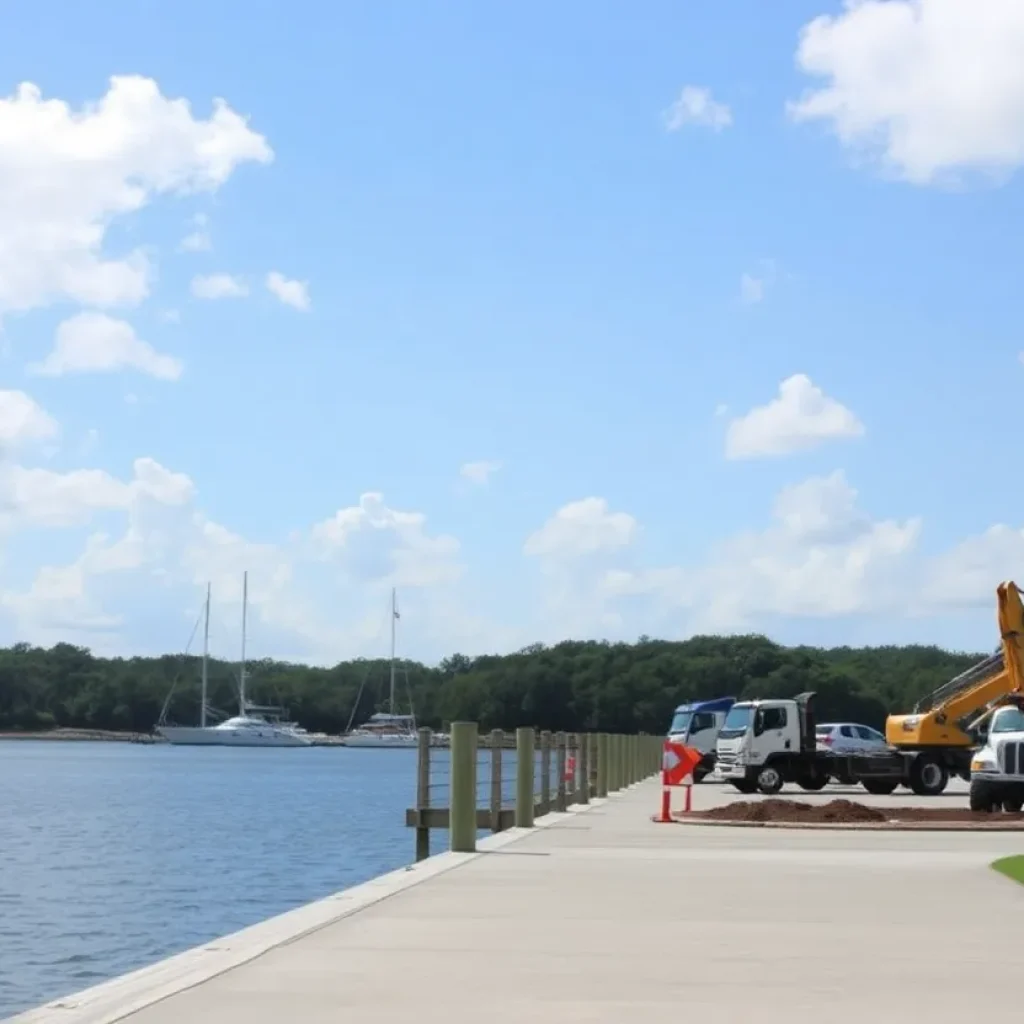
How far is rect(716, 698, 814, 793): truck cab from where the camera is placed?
4566cm

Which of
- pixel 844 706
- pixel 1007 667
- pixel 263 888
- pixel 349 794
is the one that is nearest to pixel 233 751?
pixel 844 706

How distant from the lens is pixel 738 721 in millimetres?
46875

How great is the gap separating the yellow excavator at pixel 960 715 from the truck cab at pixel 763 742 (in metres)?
2.99

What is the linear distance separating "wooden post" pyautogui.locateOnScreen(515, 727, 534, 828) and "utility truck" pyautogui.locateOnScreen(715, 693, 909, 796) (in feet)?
63.7

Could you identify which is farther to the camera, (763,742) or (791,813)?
(763,742)

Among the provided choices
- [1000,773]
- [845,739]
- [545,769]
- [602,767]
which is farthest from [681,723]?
[545,769]

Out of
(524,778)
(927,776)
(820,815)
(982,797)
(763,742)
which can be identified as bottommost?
(820,815)

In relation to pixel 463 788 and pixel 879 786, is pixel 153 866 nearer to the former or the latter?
pixel 463 788

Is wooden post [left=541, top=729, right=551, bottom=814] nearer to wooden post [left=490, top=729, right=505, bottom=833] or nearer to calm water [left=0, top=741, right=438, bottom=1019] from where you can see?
calm water [left=0, top=741, right=438, bottom=1019]

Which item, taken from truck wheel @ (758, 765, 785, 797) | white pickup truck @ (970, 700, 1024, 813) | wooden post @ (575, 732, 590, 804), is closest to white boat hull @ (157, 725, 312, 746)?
truck wheel @ (758, 765, 785, 797)

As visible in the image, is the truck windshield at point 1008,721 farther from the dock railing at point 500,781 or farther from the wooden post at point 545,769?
the wooden post at point 545,769

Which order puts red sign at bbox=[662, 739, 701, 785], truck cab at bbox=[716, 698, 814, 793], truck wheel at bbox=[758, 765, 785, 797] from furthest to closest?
truck cab at bbox=[716, 698, 814, 793], truck wheel at bbox=[758, 765, 785, 797], red sign at bbox=[662, 739, 701, 785]

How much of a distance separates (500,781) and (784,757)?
2120 cm

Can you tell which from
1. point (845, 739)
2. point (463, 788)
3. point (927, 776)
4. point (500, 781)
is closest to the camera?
point (463, 788)
